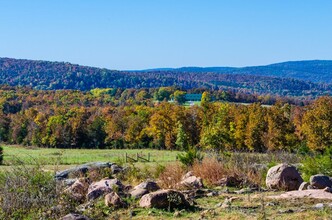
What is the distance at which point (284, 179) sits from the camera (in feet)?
44.4

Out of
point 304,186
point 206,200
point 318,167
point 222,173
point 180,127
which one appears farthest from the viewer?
point 180,127

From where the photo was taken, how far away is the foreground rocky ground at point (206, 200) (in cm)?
996

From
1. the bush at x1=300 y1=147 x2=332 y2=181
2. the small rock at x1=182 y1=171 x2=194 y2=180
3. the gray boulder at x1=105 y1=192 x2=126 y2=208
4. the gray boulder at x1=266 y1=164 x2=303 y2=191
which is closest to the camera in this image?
the gray boulder at x1=105 y1=192 x2=126 y2=208

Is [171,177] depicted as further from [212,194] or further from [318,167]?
[318,167]

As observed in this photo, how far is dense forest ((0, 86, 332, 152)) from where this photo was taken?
5481 cm

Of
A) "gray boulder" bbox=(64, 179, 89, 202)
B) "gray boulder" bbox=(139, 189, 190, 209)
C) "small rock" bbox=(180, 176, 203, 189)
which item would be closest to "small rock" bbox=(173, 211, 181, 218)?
"gray boulder" bbox=(139, 189, 190, 209)

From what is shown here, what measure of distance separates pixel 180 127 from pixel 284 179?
5012cm

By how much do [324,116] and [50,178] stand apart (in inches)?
1918

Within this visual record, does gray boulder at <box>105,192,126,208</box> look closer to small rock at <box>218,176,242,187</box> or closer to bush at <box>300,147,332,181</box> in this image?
small rock at <box>218,176,242,187</box>

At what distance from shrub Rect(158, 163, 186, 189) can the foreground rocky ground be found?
409mm

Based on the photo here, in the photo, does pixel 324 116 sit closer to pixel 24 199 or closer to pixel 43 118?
pixel 24 199

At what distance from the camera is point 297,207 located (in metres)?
10.4

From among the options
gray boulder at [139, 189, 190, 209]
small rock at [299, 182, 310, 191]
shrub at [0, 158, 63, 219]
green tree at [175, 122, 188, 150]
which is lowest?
green tree at [175, 122, 188, 150]

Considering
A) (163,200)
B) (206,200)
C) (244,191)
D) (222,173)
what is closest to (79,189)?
(163,200)
